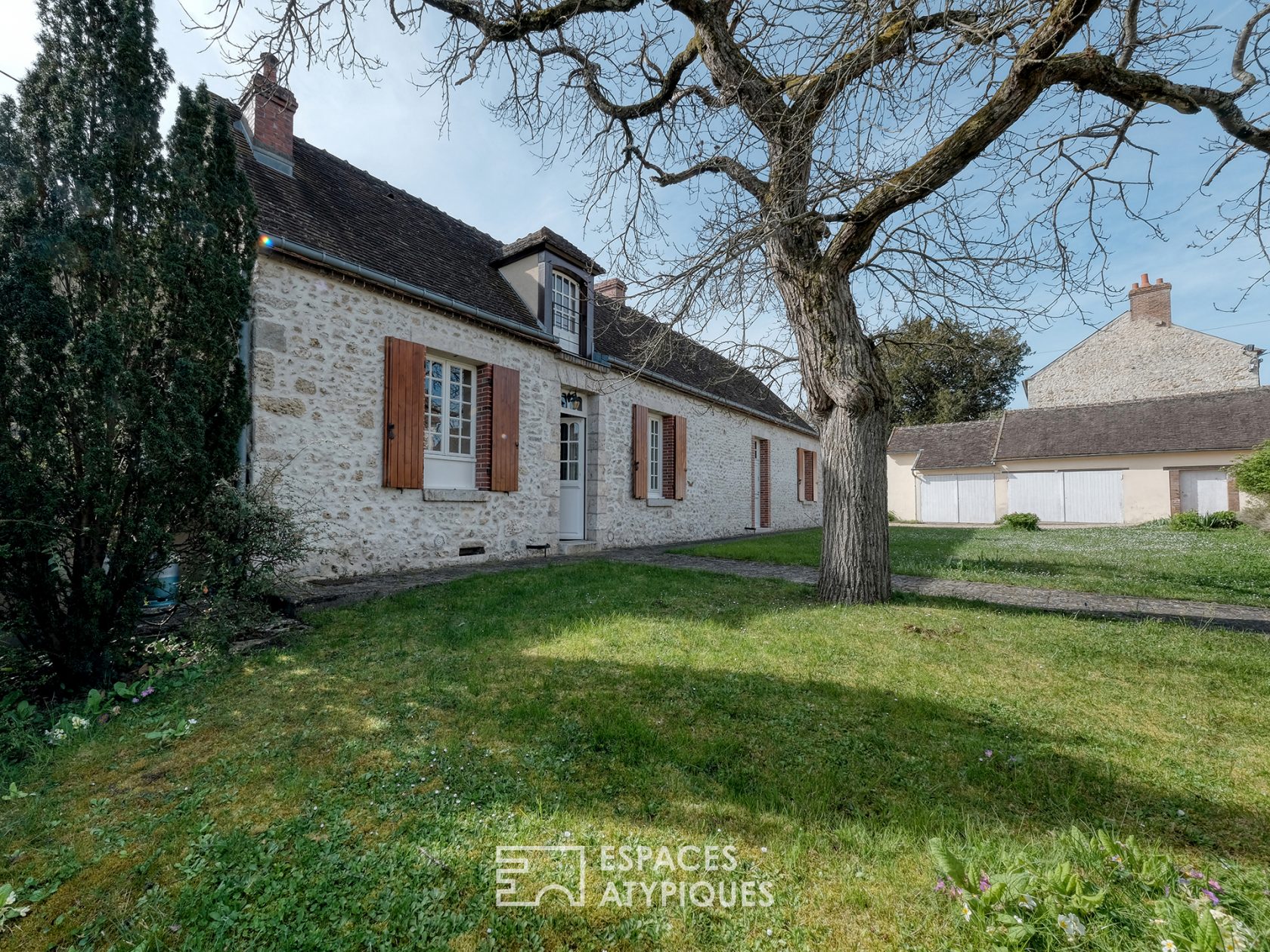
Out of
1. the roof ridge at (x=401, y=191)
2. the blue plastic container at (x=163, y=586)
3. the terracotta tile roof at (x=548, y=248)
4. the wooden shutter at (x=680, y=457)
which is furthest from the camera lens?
the wooden shutter at (x=680, y=457)

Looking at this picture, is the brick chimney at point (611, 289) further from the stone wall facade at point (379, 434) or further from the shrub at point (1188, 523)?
the shrub at point (1188, 523)

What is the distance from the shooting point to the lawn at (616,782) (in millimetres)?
1528

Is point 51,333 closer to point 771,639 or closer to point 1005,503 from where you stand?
point 771,639

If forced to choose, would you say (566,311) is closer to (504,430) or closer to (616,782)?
(504,430)

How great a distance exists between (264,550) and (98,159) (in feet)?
8.50

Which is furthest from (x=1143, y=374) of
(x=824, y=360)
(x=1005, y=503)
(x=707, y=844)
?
(x=707, y=844)

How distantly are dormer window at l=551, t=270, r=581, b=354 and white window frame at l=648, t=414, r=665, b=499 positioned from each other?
268cm

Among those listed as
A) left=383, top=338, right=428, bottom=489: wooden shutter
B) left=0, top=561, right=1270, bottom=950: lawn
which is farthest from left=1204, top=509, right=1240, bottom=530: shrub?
left=383, top=338, right=428, bottom=489: wooden shutter

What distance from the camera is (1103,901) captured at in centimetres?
151

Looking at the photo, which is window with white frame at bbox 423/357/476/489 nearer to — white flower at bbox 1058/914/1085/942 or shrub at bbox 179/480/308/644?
shrub at bbox 179/480/308/644

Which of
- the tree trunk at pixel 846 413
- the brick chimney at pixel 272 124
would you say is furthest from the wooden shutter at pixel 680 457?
the brick chimney at pixel 272 124

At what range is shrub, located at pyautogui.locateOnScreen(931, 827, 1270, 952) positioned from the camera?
4.52ft

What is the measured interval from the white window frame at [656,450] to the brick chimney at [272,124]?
7385 millimetres

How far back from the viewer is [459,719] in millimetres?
2688
